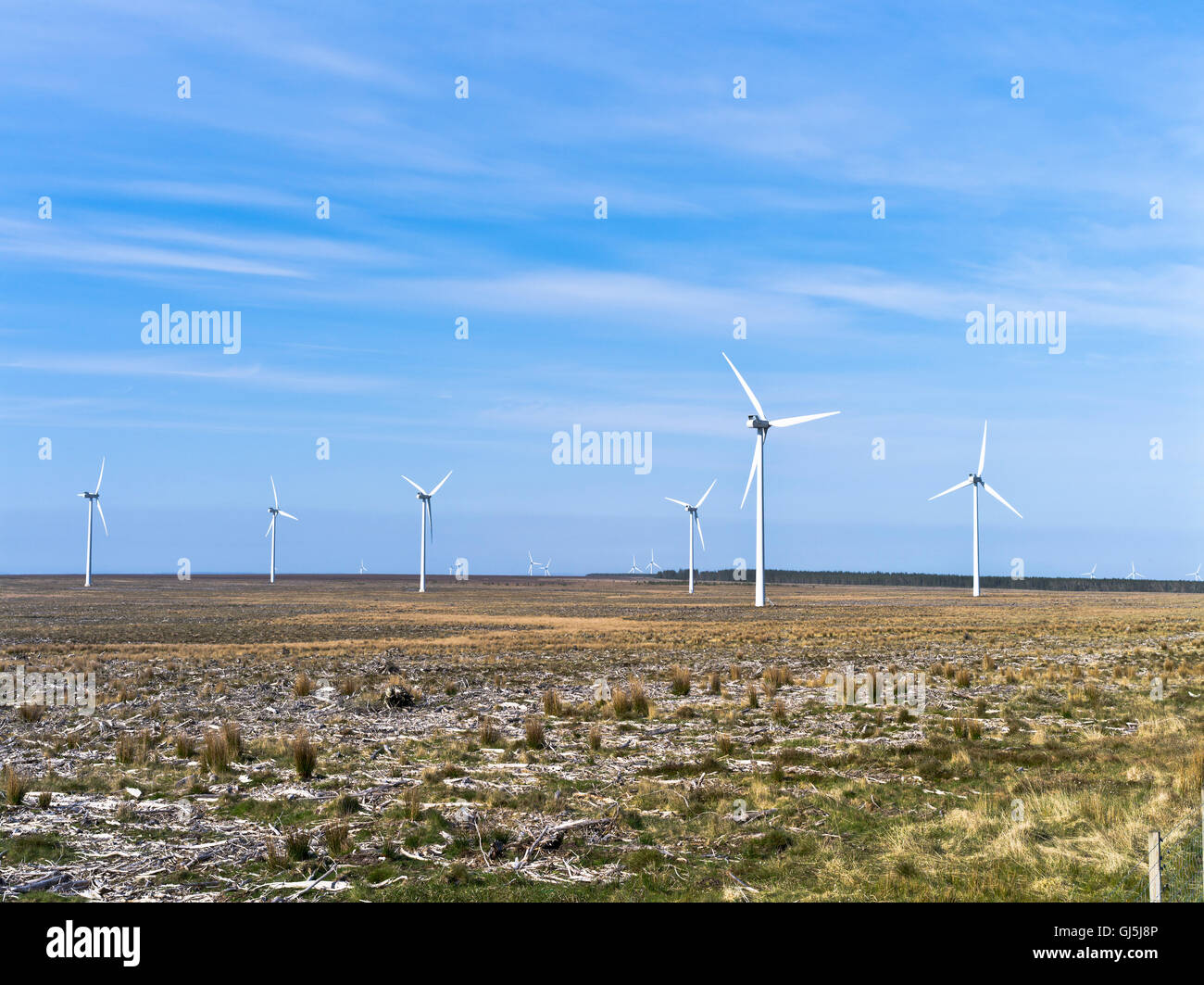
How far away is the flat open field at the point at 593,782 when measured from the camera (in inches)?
424

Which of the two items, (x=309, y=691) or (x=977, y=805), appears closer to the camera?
(x=977, y=805)

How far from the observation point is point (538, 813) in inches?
528

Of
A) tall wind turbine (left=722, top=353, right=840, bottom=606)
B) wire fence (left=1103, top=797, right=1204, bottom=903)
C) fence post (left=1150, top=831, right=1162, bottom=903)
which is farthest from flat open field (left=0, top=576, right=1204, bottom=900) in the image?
tall wind turbine (left=722, top=353, right=840, bottom=606)

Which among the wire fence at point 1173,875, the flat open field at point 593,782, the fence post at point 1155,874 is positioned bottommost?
the flat open field at point 593,782

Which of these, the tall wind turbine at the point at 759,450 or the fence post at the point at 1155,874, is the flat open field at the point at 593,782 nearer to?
the fence post at the point at 1155,874

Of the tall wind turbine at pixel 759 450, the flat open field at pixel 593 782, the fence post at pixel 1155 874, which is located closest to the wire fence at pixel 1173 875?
the flat open field at pixel 593 782

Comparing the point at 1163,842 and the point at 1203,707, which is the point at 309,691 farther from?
the point at 1203,707

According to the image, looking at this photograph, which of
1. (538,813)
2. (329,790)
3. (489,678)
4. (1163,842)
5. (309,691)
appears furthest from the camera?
(489,678)

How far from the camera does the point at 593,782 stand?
15.6 metres

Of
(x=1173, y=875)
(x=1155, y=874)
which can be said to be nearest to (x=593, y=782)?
(x=1173, y=875)

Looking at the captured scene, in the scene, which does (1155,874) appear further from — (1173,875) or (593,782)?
(593,782)

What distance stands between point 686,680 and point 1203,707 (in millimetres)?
13728

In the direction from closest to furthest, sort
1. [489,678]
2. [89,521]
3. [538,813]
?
1. [538,813]
2. [489,678]
3. [89,521]
